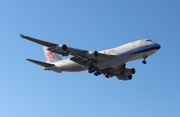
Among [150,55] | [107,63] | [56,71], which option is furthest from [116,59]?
[56,71]

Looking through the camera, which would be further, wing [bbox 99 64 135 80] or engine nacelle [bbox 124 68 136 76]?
engine nacelle [bbox 124 68 136 76]

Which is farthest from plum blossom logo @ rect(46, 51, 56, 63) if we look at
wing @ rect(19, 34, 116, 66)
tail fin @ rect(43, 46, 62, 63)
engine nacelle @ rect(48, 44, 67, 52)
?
engine nacelle @ rect(48, 44, 67, 52)

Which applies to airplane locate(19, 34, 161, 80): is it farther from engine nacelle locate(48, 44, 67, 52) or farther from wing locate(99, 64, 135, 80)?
wing locate(99, 64, 135, 80)

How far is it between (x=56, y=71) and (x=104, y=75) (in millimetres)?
7992

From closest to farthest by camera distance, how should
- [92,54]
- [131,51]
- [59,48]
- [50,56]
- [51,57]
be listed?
[59,48] → [131,51] → [92,54] → [51,57] → [50,56]

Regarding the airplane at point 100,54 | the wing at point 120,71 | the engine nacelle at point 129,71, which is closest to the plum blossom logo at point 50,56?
the airplane at point 100,54

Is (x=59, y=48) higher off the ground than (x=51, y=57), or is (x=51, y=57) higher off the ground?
(x=51, y=57)

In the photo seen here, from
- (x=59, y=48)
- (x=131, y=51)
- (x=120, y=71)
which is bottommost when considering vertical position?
(x=131, y=51)

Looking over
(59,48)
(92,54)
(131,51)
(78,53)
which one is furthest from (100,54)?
(59,48)

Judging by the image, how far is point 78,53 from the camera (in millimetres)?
53375

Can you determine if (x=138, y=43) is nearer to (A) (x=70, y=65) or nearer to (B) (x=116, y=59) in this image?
(B) (x=116, y=59)

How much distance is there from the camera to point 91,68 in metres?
54.9

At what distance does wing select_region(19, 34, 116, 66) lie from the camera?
166 ft

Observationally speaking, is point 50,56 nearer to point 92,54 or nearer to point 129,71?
point 129,71
